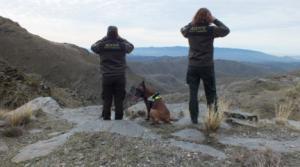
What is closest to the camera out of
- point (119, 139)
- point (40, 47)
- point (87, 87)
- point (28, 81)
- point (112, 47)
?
point (119, 139)

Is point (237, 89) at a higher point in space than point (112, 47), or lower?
lower

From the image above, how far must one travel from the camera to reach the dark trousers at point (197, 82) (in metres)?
10.4

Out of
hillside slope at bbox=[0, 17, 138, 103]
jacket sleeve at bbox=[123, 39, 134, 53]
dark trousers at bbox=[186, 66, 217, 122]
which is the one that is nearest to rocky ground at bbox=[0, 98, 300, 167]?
dark trousers at bbox=[186, 66, 217, 122]

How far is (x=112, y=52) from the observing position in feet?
36.0

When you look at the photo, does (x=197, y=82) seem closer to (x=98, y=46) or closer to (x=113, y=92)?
(x=113, y=92)

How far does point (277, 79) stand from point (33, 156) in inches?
902

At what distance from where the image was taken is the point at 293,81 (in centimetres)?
2966

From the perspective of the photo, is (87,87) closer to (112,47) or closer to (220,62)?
(112,47)

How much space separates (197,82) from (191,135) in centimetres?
126

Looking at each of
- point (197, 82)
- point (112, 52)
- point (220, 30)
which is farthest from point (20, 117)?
point (220, 30)

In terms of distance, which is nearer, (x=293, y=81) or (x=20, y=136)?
(x=20, y=136)

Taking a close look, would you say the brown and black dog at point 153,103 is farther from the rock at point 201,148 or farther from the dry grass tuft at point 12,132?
the dry grass tuft at point 12,132

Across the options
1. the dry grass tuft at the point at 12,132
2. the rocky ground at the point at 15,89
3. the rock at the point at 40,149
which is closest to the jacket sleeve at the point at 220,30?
the rock at the point at 40,149

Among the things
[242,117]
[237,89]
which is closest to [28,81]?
[237,89]
